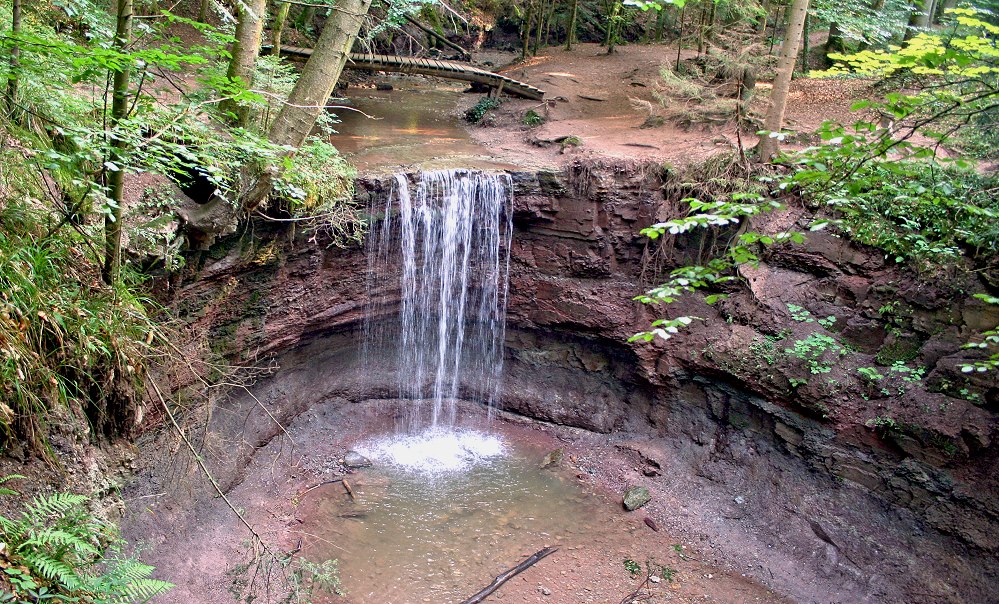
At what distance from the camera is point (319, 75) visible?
21.7ft

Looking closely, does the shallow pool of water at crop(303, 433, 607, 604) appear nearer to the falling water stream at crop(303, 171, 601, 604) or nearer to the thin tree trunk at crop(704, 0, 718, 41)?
the falling water stream at crop(303, 171, 601, 604)

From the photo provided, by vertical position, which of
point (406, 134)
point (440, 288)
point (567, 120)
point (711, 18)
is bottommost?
point (440, 288)

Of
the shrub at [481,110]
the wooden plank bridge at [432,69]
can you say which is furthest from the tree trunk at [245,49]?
the shrub at [481,110]

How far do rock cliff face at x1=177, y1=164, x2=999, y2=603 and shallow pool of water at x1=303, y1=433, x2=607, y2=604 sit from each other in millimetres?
1409

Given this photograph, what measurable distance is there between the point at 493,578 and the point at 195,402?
3.97 meters

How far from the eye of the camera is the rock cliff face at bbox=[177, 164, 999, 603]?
7.76 meters

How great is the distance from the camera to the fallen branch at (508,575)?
712 centimetres

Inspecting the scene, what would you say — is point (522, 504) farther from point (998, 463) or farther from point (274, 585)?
point (998, 463)

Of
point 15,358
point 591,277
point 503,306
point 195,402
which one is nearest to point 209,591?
point 195,402

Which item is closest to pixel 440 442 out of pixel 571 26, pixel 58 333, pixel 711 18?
pixel 58 333

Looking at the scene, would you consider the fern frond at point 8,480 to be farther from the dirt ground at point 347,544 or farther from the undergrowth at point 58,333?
the dirt ground at point 347,544

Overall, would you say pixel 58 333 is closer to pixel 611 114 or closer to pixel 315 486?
pixel 315 486

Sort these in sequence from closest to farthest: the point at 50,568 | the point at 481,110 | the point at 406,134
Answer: the point at 50,568 → the point at 406,134 → the point at 481,110

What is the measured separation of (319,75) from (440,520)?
5551 mm
